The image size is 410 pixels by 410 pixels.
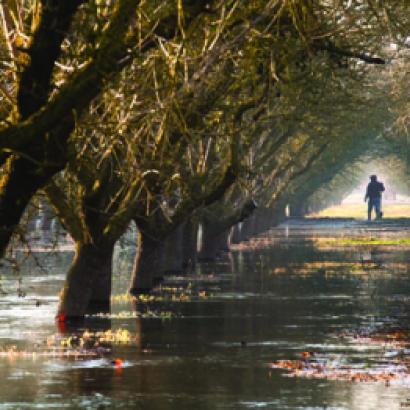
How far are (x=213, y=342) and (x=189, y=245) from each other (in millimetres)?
26477

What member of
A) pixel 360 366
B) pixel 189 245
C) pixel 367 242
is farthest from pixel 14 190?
pixel 367 242

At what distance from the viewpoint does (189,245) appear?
2015 inches

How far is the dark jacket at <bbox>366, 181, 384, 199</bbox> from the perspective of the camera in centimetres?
11431

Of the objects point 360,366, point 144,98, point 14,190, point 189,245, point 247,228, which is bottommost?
point 360,366

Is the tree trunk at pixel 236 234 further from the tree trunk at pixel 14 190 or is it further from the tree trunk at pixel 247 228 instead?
the tree trunk at pixel 14 190

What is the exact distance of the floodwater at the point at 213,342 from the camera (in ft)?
56.9

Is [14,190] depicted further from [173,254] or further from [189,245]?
[189,245]

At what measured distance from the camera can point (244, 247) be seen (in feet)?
237

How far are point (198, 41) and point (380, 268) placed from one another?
89.4 feet

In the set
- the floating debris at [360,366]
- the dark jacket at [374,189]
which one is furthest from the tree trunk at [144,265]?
the dark jacket at [374,189]

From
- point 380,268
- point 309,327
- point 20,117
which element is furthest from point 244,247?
point 20,117

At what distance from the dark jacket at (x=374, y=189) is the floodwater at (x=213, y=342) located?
65470 mm

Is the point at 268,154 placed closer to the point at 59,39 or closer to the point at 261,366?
the point at 261,366

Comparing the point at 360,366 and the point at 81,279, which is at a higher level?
the point at 81,279
